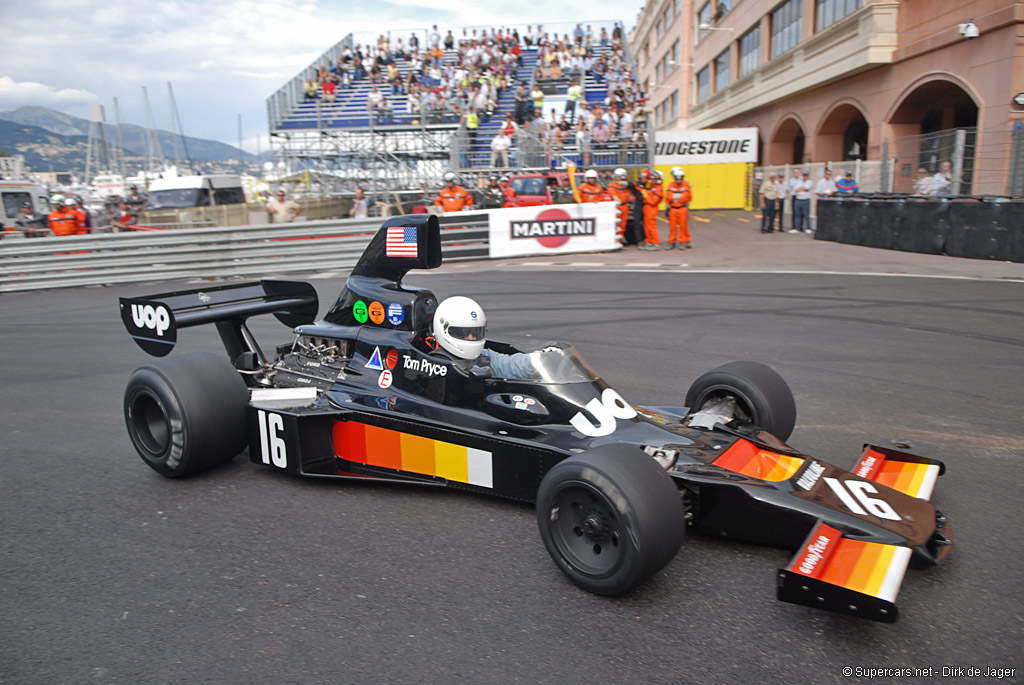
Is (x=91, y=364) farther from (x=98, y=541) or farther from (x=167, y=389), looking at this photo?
(x=98, y=541)

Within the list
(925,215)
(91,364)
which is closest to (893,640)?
(91,364)

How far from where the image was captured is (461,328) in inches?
169

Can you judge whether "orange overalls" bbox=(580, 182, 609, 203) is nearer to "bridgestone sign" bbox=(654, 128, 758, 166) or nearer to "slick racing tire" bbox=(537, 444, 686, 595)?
"bridgestone sign" bbox=(654, 128, 758, 166)

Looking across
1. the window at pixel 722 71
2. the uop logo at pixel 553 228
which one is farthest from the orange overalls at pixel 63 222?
the window at pixel 722 71

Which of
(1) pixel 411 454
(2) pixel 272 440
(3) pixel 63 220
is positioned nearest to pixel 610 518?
(1) pixel 411 454

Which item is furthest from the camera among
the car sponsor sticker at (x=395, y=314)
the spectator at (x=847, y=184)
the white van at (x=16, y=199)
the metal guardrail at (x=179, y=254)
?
the white van at (x=16, y=199)

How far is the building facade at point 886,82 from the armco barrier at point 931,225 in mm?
1651

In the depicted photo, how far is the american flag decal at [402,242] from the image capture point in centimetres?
521

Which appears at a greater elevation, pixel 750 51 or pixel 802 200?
pixel 750 51

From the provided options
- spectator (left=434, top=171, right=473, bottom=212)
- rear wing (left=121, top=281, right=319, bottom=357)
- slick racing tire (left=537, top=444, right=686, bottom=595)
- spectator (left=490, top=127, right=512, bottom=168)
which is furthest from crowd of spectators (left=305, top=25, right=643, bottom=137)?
slick racing tire (left=537, top=444, right=686, bottom=595)

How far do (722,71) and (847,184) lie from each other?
72.1 ft

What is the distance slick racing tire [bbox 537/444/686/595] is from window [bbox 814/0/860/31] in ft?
73.6

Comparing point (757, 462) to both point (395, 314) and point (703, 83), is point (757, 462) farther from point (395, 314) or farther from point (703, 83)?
point (703, 83)

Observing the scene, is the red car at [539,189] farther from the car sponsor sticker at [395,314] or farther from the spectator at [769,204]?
the car sponsor sticker at [395,314]
